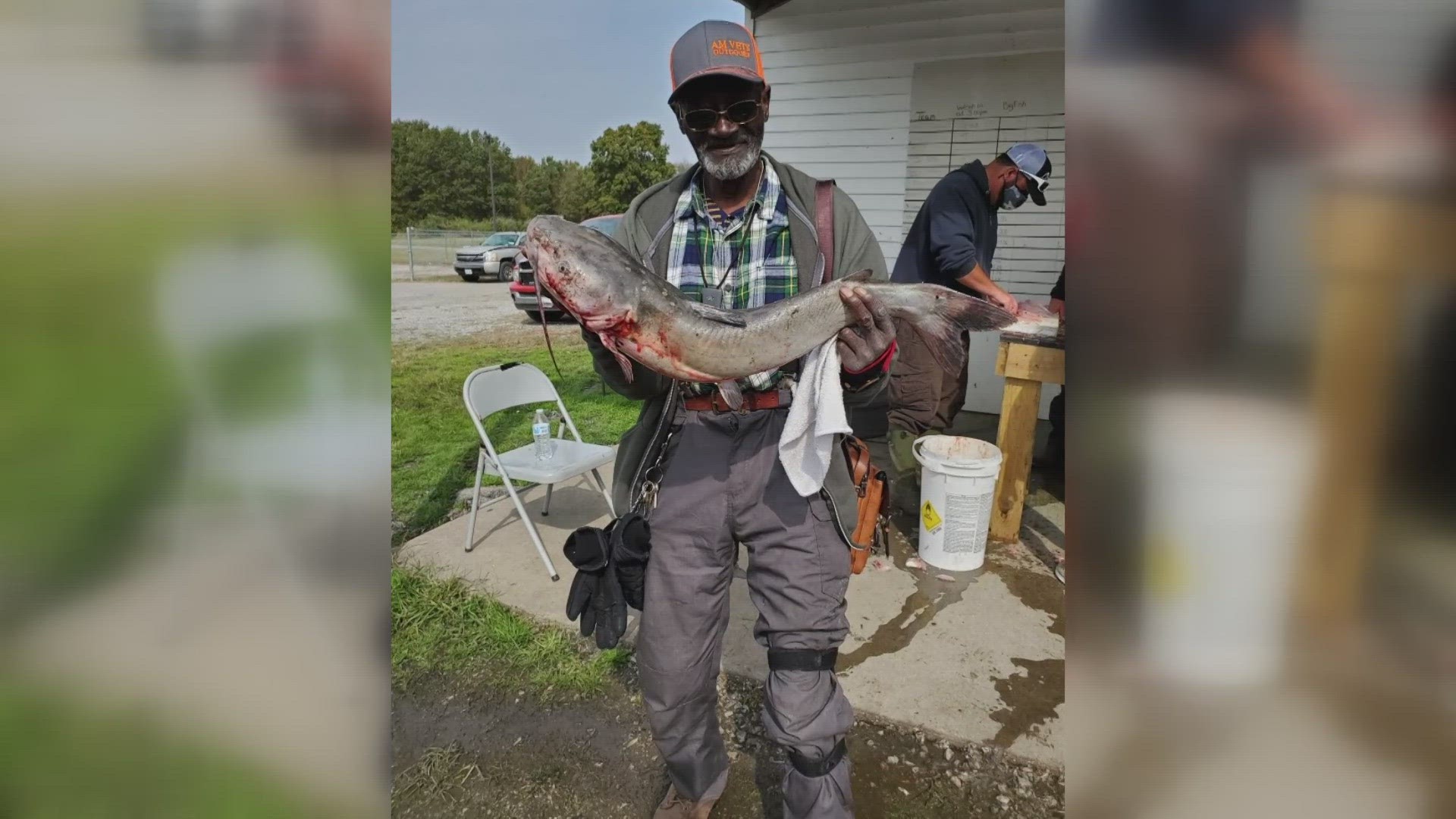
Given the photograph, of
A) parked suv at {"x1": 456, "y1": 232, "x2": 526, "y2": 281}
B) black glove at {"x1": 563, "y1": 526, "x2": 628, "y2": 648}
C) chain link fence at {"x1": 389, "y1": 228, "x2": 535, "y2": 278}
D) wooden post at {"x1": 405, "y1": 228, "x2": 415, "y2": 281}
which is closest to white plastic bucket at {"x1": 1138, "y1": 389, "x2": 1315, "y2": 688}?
black glove at {"x1": 563, "y1": 526, "x2": 628, "y2": 648}

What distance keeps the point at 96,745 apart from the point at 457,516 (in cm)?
566

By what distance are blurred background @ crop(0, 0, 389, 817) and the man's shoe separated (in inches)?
98.9

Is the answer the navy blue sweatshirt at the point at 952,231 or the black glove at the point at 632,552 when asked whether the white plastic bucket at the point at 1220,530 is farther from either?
the navy blue sweatshirt at the point at 952,231

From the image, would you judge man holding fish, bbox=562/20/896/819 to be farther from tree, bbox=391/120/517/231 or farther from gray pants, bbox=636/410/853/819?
tree, bbox=391/120/517/231

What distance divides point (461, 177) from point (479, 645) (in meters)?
52.7

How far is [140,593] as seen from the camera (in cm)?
54

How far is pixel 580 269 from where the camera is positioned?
85.6 inches

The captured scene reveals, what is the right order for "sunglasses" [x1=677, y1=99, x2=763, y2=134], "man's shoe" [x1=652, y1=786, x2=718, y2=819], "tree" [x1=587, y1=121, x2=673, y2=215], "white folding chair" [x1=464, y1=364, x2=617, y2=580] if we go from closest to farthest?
1. "sunglasses" [x1=677, y1=99, x2=763, y2=134]
2. "man's shoe" [x1=652, y1=786, x2=718, y2=819]
3. "white folding chair" [x1=464, y1=364, x2=617, y2=580]
4. "tree" [x1=587, y1=121, x2=673, y2=215]

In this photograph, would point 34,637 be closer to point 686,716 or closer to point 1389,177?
point 1389,177

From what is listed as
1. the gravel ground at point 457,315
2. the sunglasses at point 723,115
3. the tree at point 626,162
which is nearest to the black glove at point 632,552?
the sunglasses at point 723,115

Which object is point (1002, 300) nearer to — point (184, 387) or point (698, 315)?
point (698, 315)

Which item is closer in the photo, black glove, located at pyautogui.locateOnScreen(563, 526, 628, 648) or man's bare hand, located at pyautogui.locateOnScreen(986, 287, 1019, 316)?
black glove, located at pyautogui.locateOnScreen(563, 526, 628, 648)

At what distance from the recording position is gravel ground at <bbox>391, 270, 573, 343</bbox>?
15.2m

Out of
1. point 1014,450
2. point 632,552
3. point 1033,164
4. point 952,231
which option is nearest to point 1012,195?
point 1033,164
